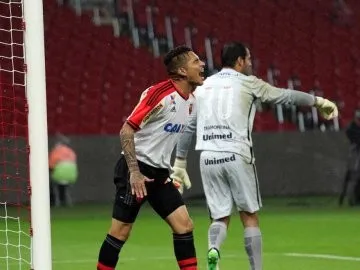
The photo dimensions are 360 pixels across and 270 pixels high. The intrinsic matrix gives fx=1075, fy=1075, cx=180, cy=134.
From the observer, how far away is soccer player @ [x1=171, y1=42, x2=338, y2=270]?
825 cm

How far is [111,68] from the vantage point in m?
20.6

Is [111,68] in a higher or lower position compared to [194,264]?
higher

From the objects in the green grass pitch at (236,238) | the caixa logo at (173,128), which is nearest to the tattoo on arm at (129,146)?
the caixa logo at (173,128)

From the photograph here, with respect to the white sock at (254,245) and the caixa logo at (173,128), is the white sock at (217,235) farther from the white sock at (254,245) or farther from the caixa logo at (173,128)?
the caixa logo at (173,128)

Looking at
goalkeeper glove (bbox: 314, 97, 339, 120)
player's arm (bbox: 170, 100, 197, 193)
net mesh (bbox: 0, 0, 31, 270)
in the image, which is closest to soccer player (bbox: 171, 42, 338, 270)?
player's arm (bbox: 170, 100, 197, 193)

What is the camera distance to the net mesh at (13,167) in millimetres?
11609

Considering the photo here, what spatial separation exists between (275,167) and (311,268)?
9.75m

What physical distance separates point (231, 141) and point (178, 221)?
104 centimetres

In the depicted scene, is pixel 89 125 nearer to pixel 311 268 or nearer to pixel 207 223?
pixel 207 223

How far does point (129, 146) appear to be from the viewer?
7.24 meters

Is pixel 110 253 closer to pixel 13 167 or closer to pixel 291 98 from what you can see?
pixel 291 98

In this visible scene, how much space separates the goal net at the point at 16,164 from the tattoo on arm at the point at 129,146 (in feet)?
2.18

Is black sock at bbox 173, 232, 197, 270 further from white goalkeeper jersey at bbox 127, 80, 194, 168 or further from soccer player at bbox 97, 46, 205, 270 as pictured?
white goalkeeper jersey at bbox 127, 80, 194, 168

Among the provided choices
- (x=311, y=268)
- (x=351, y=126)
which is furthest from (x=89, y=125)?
(x=311, y=268)
